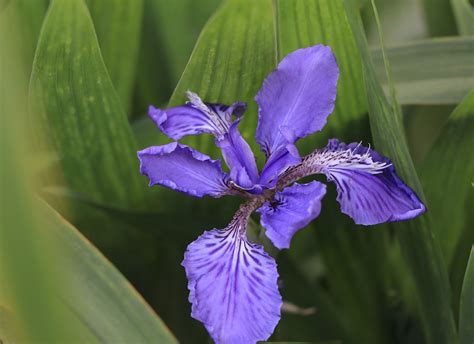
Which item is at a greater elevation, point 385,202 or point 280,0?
point 280,0

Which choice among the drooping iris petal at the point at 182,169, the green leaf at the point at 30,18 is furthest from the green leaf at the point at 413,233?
the green leaf at the point at 30,18

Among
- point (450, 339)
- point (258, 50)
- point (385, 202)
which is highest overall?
point (258, 50)

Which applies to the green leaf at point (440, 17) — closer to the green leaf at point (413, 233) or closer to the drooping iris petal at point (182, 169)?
the green leaf at point (413, 233)

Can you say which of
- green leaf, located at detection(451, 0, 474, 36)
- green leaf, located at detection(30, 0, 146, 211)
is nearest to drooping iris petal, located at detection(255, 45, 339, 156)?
green leaf, located at detection(30, 0, 146, 211)

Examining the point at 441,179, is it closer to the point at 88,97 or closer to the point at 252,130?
the point at 252,130

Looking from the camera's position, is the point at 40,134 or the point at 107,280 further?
the point at 40,134

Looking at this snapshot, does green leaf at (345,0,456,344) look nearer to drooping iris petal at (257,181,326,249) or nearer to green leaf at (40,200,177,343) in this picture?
drooping iris petal at (257,181,326,249)

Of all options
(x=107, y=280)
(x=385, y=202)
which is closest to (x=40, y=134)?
(x=107, y=280)
